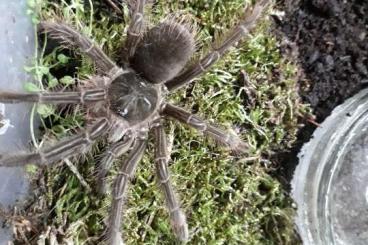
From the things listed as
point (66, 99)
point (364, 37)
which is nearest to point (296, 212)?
point (364, 37)

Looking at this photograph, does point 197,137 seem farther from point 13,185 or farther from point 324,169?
point 13,185

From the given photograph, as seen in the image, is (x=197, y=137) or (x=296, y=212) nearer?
(x=197, y=137)

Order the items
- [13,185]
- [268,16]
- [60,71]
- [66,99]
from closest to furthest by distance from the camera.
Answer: [66,99]
[13,185]
[60,71]
[268,16]

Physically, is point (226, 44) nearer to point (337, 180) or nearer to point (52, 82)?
point (52, 82)

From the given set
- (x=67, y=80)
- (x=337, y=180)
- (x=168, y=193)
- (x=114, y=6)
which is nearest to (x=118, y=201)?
(x=168, y=193)

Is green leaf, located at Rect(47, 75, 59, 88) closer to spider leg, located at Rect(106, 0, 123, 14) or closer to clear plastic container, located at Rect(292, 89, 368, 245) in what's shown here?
spider leg, located at Rect(106, 0, 123, 14)

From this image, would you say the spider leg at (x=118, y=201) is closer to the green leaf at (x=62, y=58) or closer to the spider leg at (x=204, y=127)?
the spider leg at (x=204, y=127)
